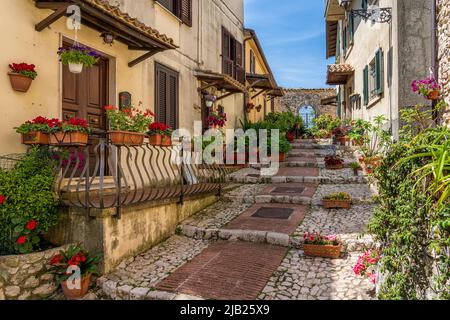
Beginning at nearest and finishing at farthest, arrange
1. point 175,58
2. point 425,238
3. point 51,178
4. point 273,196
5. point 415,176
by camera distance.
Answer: point 425,238, point 415,176, point 51,178, point 273,196, point 175,58

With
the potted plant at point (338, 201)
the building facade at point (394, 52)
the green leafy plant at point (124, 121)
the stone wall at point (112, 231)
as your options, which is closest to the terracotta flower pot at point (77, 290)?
the stone wall at point (112, 231)

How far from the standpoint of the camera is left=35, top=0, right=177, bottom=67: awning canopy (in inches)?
182

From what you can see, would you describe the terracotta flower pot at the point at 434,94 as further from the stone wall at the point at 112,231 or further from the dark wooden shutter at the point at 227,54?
the dark wooden shutter at the point at 227,54

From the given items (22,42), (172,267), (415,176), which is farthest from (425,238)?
(22,42)

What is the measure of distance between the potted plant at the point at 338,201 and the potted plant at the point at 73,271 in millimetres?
4641

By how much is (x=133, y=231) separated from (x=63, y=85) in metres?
2.63

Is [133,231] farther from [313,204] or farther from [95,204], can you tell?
[313,204]

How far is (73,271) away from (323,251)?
3259 millimetres

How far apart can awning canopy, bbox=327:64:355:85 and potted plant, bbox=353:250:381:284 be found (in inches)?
419

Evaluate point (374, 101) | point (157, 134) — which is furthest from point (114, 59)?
point (374, 101)

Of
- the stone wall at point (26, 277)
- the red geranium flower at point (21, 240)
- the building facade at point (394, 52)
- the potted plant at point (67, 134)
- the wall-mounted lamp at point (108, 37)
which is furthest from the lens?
the building facade at point (394, 52)

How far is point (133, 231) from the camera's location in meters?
4.83

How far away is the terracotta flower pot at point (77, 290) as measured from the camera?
3957 millimetres

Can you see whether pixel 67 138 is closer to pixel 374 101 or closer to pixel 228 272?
pixel 228 272
